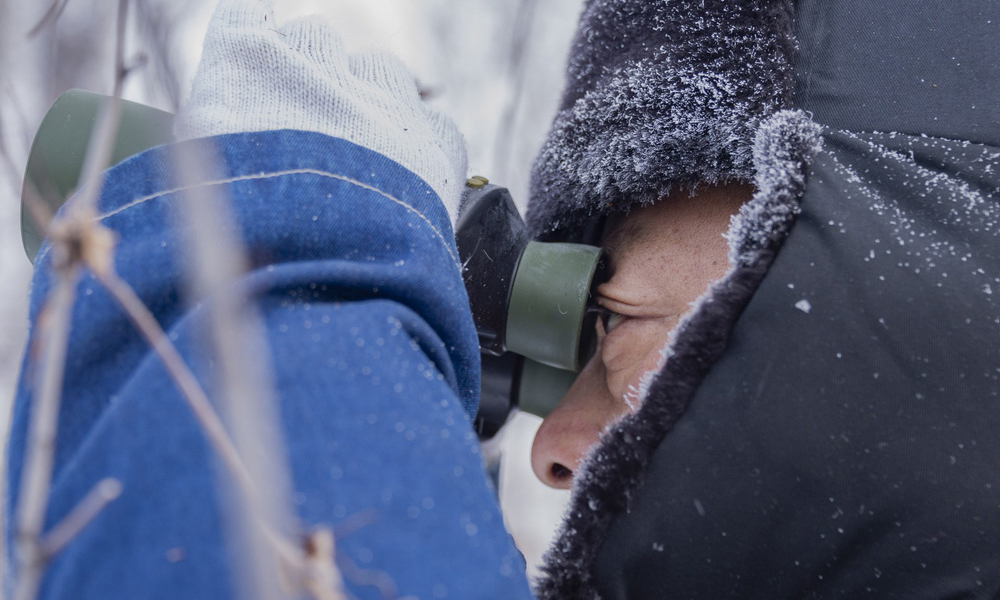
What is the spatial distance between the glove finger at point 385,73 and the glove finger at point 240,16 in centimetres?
13

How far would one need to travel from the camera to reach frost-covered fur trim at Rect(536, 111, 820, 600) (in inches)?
29.2

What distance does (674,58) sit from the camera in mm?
915

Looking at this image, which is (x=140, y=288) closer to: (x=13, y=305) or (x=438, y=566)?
(x=438, y=566)

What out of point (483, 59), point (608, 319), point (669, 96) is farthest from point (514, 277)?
point (483, 59)

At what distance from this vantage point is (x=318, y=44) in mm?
913

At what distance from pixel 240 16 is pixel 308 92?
0.59 ft

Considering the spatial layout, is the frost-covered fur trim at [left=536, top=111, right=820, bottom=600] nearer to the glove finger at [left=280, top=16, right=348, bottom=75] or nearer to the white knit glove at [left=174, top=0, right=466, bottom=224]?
the white knit glove at [left=174, top=0, right=466, bottom=224]

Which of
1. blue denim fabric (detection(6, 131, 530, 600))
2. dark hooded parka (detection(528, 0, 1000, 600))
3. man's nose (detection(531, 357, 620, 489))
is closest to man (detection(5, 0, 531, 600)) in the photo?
blue denim fabric (detection(6, 131, 530, 600))

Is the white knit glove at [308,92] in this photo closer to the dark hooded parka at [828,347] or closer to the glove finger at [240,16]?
the glove finger at [240,16]

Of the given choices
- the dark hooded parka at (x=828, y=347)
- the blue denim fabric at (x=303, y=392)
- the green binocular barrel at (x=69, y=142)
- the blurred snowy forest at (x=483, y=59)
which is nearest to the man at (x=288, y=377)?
the blue denim fabric at (x=303, y=392)

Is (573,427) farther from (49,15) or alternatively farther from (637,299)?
(49,15)

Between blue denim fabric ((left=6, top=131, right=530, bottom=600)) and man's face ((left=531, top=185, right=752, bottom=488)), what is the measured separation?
0.34 metres

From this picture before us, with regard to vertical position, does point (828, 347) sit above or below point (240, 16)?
below

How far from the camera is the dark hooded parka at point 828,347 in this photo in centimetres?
68
